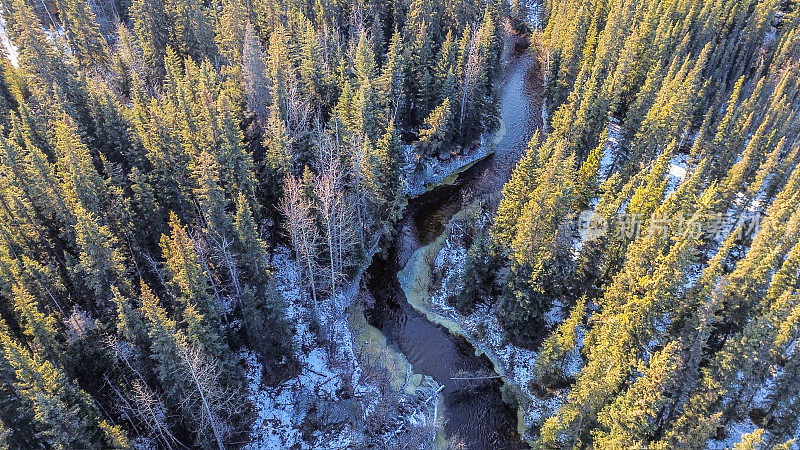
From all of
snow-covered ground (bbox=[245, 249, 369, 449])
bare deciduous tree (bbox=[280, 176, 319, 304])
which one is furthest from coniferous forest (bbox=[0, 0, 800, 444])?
bare deciduous tree (bbox=[280, 176, 319, 304])

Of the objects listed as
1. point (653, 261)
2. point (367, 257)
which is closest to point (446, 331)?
point (367, 257)

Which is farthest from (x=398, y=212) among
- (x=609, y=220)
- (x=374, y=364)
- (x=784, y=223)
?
(x=784, y=223)

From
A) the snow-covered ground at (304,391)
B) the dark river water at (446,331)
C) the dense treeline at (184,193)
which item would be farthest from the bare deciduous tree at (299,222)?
the dark river water at (446,331)

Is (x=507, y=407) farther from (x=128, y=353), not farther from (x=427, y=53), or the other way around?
(x=427, y=53)

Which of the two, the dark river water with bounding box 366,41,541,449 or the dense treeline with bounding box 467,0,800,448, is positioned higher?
the dense treeline with bounding box 467,0,800,448

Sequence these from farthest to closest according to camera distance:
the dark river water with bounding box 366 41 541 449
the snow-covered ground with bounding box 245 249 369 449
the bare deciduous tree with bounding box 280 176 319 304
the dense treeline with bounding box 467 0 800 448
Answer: the dark river water with bounding box 366 41 541 449 < the bare deciduous tree with bounding box 280 176 319 304 < the snow-covered ground with bounding box 245 249 369 449 < the dense treeline with bounding box 467 0 800 448

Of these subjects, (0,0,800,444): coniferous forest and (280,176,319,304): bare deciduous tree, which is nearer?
(0,0,800,444): coniferous forest

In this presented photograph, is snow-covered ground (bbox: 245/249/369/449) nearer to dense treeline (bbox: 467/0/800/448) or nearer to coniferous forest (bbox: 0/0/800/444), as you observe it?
coniferous forest (bbox: 0/0/800/444)

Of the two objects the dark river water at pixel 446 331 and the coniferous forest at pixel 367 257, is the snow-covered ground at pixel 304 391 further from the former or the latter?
the dark river water at pixel 446 331
